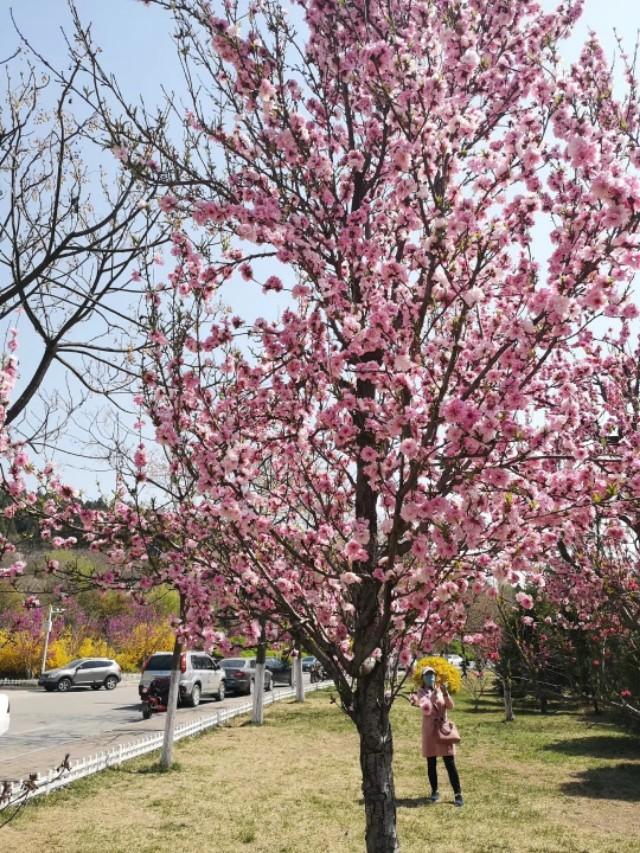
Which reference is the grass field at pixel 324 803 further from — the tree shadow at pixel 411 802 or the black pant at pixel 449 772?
the black pant at pixel 449 772

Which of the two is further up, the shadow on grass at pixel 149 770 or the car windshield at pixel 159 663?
the car windshield at pixel 159 663

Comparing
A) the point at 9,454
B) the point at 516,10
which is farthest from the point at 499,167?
the point at 9,454

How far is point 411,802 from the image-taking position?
28.0ft

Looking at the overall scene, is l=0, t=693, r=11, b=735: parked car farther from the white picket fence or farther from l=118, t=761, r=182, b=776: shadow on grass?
l=118, t=761, r=182, b=776: shadow on grass

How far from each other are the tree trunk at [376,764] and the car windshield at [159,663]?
15.8m

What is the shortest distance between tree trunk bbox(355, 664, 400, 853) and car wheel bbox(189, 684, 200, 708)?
677 inches

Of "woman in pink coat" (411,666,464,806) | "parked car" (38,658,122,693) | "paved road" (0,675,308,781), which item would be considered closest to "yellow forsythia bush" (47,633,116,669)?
"parked car" (38,658,122,693)

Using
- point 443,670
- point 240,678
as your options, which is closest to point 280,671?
point 240,678

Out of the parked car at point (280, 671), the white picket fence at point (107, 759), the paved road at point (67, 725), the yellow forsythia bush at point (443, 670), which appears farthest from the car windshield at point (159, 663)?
the parked car at point (280, 671)

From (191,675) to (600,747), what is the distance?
38.7 ft

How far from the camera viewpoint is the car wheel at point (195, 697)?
65.1 ft

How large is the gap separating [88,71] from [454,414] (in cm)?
396

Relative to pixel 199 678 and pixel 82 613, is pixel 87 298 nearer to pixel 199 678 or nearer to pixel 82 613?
pixel 199 678

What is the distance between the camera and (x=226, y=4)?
4.79m
